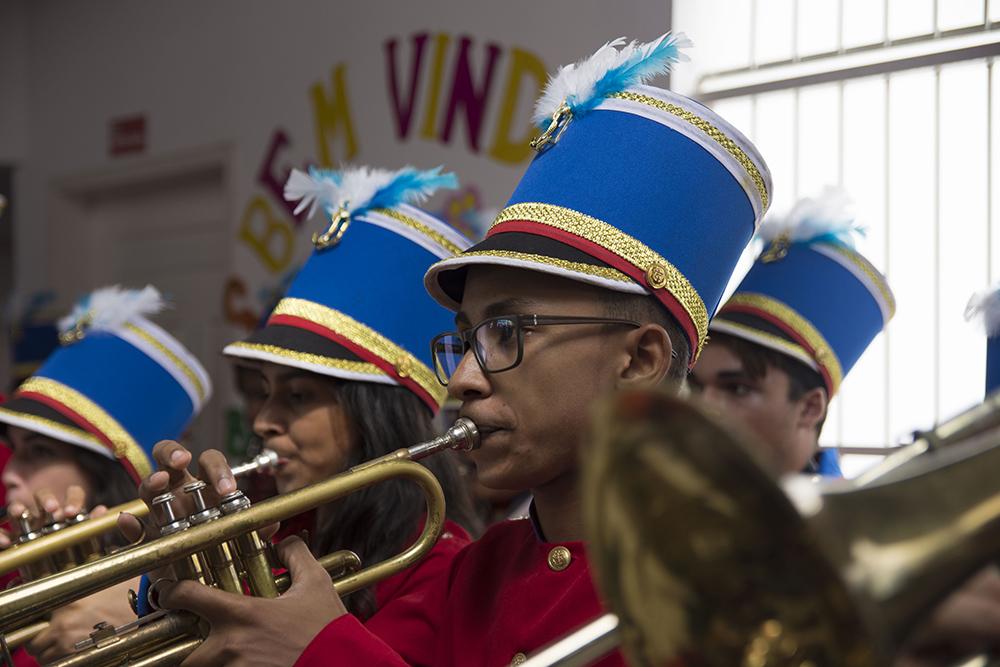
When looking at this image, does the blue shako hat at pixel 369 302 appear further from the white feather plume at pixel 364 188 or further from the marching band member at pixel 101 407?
the marching band member at pixel 101 407

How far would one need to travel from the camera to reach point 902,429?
→ 3.09m

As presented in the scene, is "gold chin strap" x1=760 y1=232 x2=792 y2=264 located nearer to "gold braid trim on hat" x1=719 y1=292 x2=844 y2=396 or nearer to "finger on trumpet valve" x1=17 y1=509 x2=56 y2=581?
"gold braid trim on hat" x1=719 y1=292 x2=844 y2=396

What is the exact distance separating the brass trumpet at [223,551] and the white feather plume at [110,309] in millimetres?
1326

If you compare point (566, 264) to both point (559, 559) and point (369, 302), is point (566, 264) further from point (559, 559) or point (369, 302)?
point (369, 302)

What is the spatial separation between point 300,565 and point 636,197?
0.62 metres

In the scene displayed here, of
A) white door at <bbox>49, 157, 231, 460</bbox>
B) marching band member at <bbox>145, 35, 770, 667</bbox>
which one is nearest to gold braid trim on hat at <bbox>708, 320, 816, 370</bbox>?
marching band member at <bbox>145, 35, 770, 667</bbox>

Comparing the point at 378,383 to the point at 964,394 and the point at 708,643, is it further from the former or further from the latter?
the point at 964,394

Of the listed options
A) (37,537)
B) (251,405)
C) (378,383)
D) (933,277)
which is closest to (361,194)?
(378,383)

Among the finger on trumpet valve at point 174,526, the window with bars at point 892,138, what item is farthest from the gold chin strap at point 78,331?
the window with bars at point 892,138

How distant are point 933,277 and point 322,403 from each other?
1706 millimetres

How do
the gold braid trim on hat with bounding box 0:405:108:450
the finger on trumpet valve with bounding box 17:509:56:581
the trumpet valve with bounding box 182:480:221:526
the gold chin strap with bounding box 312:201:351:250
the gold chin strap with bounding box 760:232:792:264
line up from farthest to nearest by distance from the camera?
the gold braid trim on hat with bounding box 0:405:108:450
the gold chin strap with bounding box 760:232:792:264
the gold chin strap with bounding box 312:201:351:250
the finger on trumpet valve with bounding box 17:509:56:581
the trumpet valve with bounding box 182:480:221:526

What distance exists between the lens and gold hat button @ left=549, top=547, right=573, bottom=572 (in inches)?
56.7

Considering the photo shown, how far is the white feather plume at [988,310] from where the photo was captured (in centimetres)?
197

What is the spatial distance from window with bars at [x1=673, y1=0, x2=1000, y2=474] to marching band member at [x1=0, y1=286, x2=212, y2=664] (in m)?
1.49
